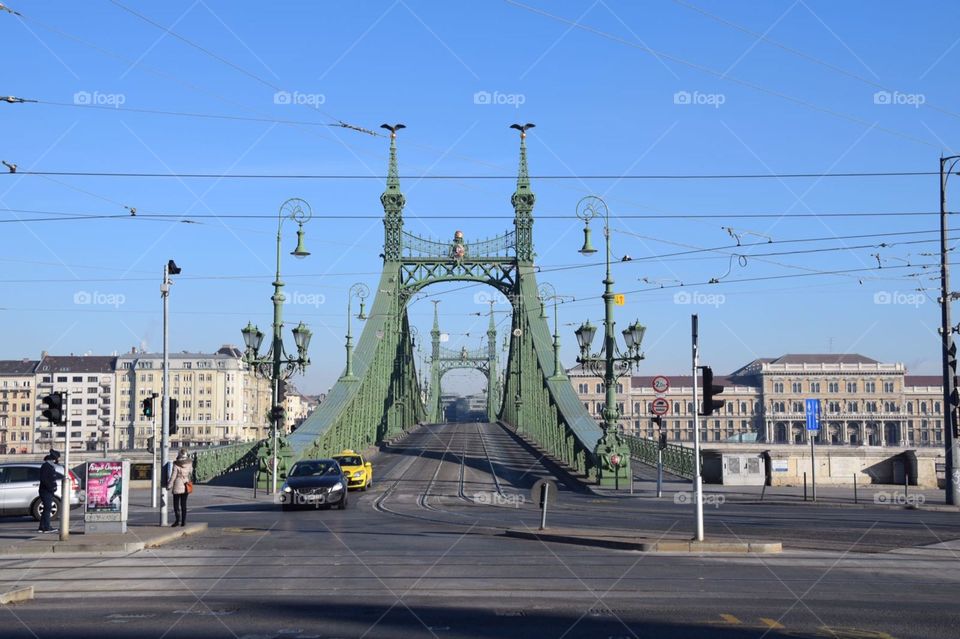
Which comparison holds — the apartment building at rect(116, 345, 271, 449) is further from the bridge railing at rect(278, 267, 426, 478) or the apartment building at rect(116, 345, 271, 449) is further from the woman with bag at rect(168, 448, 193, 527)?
the woman with bag at rect(168, 448, 193, 527)

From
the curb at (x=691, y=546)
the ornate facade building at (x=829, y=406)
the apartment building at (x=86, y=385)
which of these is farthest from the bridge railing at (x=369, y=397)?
the apartment building at (x=86, y=385)

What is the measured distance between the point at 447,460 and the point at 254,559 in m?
40.5

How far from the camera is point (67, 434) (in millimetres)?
21531

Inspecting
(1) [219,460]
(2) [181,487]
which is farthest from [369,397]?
(2) [181,487]

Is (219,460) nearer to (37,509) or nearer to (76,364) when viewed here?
(37,509)

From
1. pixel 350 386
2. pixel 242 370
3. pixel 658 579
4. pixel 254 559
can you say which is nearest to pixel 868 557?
pixel 658 579

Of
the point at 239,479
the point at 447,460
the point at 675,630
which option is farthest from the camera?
the point at 447,460

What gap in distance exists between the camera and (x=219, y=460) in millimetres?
50156

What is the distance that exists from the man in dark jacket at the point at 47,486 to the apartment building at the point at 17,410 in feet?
A: 407

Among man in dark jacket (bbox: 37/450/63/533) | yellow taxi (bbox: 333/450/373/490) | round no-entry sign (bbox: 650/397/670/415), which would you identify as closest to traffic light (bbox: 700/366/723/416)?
round no-entry sign (bbox: 650/397/670/415)

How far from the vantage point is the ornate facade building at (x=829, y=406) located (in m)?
114

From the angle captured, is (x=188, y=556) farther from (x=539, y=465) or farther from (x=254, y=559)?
(x=539, y=465)

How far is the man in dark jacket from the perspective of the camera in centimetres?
2264

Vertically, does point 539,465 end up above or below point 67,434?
below
